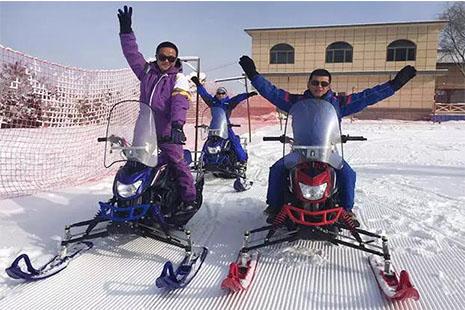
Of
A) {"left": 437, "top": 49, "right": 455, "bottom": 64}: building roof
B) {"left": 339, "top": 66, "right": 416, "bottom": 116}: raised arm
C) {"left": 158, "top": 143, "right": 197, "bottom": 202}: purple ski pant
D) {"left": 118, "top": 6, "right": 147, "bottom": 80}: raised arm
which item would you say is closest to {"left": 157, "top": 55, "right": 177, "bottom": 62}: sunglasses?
{"left": 118, "top": 6, "right": 147, "bottom": 80}: raised arm

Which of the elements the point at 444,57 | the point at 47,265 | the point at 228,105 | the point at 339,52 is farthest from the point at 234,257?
the point at 444,57

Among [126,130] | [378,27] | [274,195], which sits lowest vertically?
[274,195]

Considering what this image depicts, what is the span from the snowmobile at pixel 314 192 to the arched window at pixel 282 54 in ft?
88.4

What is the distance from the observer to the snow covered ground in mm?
2750

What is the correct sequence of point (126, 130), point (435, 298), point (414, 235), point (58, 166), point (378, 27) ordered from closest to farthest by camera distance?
point (435, 298), point (126, 130), point (414, 235), point (58, 166), point (378, 27)

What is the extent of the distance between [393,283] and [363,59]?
2797 cm

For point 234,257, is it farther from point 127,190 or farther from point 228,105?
point 228,105

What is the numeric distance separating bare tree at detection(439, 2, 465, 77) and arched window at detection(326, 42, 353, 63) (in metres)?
11.0

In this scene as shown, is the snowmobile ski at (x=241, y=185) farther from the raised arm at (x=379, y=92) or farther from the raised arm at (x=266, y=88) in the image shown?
the raised arm at (x=379, y=92)

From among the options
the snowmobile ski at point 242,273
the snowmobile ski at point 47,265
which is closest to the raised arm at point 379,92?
the snowmobile ski at point 242,273

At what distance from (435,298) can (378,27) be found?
93.3 feet

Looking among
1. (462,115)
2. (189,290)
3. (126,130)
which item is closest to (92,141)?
(126,130)

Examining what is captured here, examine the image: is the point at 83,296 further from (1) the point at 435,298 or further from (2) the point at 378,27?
(2) the point at 378,27

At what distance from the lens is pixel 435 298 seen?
2758mm
